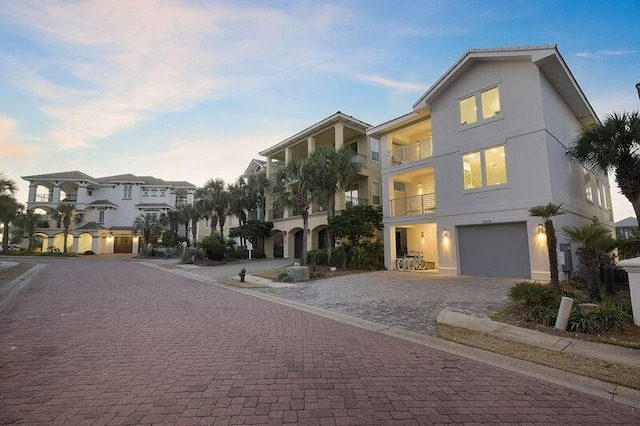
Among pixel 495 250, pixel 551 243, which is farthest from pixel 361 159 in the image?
pixel 551 243

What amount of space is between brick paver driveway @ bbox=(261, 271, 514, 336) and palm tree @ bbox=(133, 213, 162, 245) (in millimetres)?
38451

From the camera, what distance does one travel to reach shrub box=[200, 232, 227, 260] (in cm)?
2606

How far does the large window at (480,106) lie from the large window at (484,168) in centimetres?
175

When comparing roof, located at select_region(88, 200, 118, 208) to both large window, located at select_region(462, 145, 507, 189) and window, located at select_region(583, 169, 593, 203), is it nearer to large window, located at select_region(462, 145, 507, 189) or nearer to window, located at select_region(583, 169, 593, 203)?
large window, located at select_region(462, 145, 507, 189)

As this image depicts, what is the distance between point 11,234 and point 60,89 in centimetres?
4580

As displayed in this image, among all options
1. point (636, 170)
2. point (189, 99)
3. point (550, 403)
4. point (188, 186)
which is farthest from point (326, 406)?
point (188, 186)

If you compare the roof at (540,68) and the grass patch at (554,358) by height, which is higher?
the roof at (540,68)

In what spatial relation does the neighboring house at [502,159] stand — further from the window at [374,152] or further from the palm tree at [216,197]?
the palm tree at [216,197]

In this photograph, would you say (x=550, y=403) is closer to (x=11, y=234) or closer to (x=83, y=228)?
(x=83, y=228)

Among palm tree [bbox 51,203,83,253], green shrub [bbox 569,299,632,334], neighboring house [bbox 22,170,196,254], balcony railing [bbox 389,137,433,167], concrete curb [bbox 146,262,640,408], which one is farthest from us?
neighboring house [bbox 22,170,196,254]

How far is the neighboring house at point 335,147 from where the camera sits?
2370cm

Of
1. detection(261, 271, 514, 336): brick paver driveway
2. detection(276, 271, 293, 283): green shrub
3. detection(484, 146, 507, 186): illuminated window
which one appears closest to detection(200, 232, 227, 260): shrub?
detection(276, 271, 293, 283): green shrub

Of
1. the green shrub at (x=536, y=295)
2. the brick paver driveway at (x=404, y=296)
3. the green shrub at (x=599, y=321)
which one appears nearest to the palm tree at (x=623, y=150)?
the brick paver driveway at (x=404, y=296)

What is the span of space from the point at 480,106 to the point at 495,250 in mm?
7238
